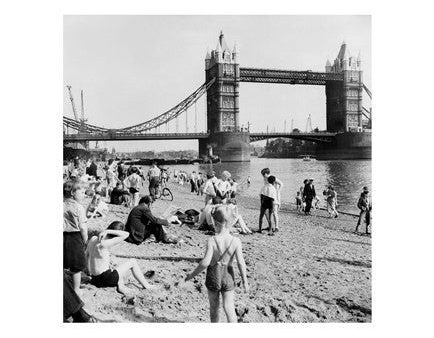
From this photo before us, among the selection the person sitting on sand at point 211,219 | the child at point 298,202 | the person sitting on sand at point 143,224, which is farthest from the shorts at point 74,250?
the child at point 298,202

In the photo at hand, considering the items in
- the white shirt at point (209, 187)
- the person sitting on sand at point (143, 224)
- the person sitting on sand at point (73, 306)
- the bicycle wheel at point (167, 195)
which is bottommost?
the person sitting on sand at point (73, 306)

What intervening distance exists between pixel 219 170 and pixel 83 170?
1.88 m

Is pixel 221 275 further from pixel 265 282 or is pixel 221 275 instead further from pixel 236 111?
pixel 236 111

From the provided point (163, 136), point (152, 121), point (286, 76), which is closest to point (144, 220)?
point (152, 121)

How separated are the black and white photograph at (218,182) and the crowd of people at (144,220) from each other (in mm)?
15

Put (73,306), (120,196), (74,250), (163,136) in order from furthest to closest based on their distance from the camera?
(163,136) < (120,196) < (74,250) < (73,306)

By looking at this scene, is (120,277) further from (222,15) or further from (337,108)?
(337,108)

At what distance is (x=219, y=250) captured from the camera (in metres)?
3.18

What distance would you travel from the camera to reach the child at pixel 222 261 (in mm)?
3092

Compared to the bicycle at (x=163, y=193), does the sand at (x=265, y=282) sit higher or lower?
lower

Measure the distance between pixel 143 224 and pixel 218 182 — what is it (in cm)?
113

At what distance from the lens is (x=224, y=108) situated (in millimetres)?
7922

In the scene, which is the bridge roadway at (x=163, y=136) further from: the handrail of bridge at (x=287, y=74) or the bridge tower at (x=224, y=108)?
the handrail of bridge at (x=287, y=74)

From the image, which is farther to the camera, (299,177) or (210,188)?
(299,177)
